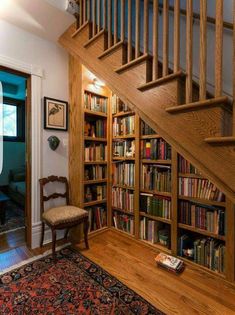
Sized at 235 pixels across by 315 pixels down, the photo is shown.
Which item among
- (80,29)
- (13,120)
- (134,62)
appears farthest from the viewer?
(13,120)

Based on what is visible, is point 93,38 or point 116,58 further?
point 93,38

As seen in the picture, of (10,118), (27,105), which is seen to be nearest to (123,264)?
(27,105)

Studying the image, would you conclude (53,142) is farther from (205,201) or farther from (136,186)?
(205,201)

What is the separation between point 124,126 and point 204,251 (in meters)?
1.69

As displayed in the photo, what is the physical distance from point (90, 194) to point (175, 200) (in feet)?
3.69

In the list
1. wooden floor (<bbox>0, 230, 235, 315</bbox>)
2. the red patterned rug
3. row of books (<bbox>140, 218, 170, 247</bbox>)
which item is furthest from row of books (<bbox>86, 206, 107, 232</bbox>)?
the red patterned rug

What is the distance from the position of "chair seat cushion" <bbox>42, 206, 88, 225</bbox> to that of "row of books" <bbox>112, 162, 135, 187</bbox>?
0.69 meters

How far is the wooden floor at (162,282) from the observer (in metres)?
1.46

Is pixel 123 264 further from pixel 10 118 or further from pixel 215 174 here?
pixel 10 118

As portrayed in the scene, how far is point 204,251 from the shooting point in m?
1.87

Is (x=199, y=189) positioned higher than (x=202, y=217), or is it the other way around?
(x=199, y=189)

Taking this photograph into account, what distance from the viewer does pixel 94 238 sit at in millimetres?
2510

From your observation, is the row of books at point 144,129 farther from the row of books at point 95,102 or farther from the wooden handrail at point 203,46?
the wooden handrail at point 203,46

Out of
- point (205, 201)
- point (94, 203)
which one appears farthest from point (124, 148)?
point (205, 201)
